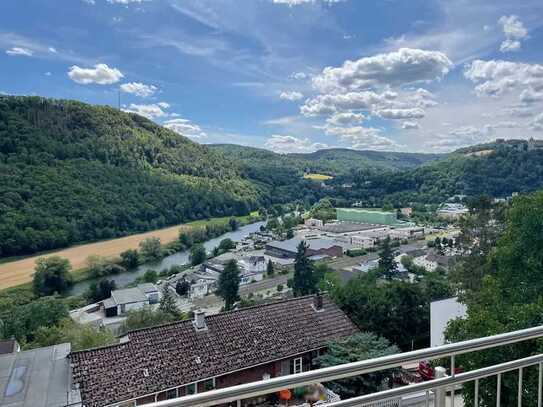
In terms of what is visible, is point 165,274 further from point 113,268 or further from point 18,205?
point 18,205

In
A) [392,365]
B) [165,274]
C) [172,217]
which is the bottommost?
[165,274]

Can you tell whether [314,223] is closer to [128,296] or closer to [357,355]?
[128,296]

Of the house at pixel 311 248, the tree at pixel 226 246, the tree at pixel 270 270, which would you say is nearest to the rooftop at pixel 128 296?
the tree at pixel 270 270

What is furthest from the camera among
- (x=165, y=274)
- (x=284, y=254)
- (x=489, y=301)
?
(x=284, y=254)

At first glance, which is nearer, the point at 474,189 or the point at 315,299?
the point at 315,299

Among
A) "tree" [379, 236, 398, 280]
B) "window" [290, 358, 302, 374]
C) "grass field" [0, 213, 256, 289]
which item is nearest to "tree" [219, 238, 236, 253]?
"grass field" [0, 213, 256, 289]

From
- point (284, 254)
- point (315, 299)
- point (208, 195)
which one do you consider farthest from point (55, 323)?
point (208, 195)

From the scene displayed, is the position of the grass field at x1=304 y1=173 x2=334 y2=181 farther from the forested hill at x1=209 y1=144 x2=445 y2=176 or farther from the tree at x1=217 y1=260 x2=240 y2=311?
the tree at x1=217 y1=260 x2=240 y2=311
